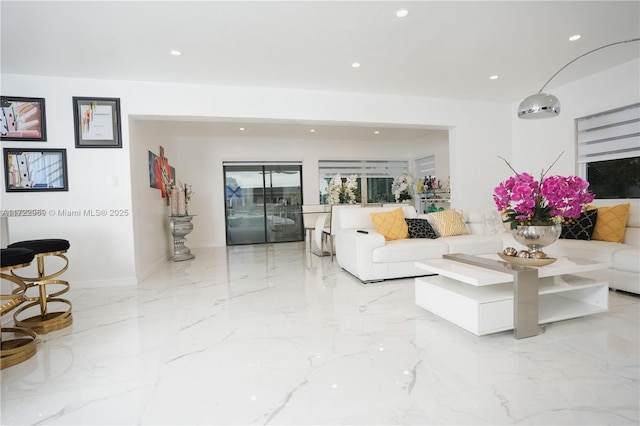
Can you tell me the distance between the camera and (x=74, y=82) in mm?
3588

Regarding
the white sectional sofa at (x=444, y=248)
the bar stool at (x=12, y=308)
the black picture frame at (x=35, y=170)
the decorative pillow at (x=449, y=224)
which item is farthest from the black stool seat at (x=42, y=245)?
the decorative pillow at (x=449, y=224)

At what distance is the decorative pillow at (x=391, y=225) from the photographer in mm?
3910

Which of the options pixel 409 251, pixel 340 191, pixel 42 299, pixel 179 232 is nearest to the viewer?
pixel 42 299

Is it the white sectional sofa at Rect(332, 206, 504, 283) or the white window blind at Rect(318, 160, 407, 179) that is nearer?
the white sectional sofa at Rect(332, 206, 504, 283)

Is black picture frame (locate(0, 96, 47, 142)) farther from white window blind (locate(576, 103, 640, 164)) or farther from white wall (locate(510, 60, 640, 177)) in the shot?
white window blind (locate(576, 103, 640, 164))

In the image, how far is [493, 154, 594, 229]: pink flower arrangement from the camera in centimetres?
225

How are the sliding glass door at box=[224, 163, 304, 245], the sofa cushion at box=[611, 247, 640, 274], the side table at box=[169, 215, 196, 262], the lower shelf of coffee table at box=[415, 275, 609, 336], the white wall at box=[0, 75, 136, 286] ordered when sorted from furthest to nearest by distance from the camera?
the sliding glass door at box=[224, 163, 304, 245] < the side table at box=[169, 215, 196, 262] < the white wall at box=[0, 75, 136, 286] < the sofa cushion at box=[611, 247, 640, 274] < the lower shelf of coffee table at box=[415, 275, 609, 336]

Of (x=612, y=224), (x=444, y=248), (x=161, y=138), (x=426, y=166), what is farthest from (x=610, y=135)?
(x=161, y=138)

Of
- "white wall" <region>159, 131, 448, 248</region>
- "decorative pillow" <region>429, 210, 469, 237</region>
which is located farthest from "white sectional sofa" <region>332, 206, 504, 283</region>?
"white wall" <region>159, 131, 448, 248</region>

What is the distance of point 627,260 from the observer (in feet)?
9.38

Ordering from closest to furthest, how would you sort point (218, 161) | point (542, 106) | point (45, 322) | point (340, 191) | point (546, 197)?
point (546, 197), point (45, 322), point (542, 106), point (340, 191), point (218, 161)

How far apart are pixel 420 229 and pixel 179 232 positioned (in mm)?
3861

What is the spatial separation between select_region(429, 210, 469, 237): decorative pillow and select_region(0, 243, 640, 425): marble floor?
161 centimetres

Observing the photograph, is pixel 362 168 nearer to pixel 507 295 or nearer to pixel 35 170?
pixel 507 295
